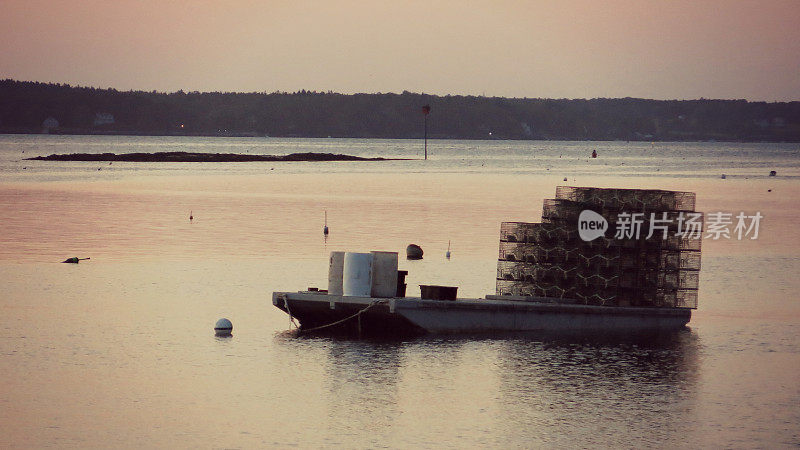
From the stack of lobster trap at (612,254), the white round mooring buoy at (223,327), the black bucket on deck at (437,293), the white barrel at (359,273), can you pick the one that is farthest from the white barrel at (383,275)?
the stack of lobster trap at (612,254)

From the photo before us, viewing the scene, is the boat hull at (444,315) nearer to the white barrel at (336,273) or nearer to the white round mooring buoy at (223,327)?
the white barrel at (336,273)

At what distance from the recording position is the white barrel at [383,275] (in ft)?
93.4

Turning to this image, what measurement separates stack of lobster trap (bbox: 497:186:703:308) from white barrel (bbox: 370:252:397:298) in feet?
13.6

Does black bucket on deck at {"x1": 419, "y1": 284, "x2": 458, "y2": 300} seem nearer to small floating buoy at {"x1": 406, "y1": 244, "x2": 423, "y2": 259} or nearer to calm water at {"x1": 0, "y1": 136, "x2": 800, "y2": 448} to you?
calm water at {"x1": 0, "y1": 136, "x2": 800, "y2": 448}

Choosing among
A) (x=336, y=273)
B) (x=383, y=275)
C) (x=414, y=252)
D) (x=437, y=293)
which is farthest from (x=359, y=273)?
(x=414, y=252)

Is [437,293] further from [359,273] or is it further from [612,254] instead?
[612,254]

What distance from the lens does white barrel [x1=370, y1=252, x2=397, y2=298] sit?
93.4 ft

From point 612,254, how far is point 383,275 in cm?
643

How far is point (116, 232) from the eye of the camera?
185 feet

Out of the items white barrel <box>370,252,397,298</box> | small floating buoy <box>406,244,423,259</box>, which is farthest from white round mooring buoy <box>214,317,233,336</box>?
small floating buoy <box>406,244,423,259</box>

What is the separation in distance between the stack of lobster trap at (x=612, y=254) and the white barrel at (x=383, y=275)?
13.6ft

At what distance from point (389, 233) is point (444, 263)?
12.8 meters

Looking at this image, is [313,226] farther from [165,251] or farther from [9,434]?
[9,434]

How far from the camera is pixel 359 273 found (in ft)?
92.6
